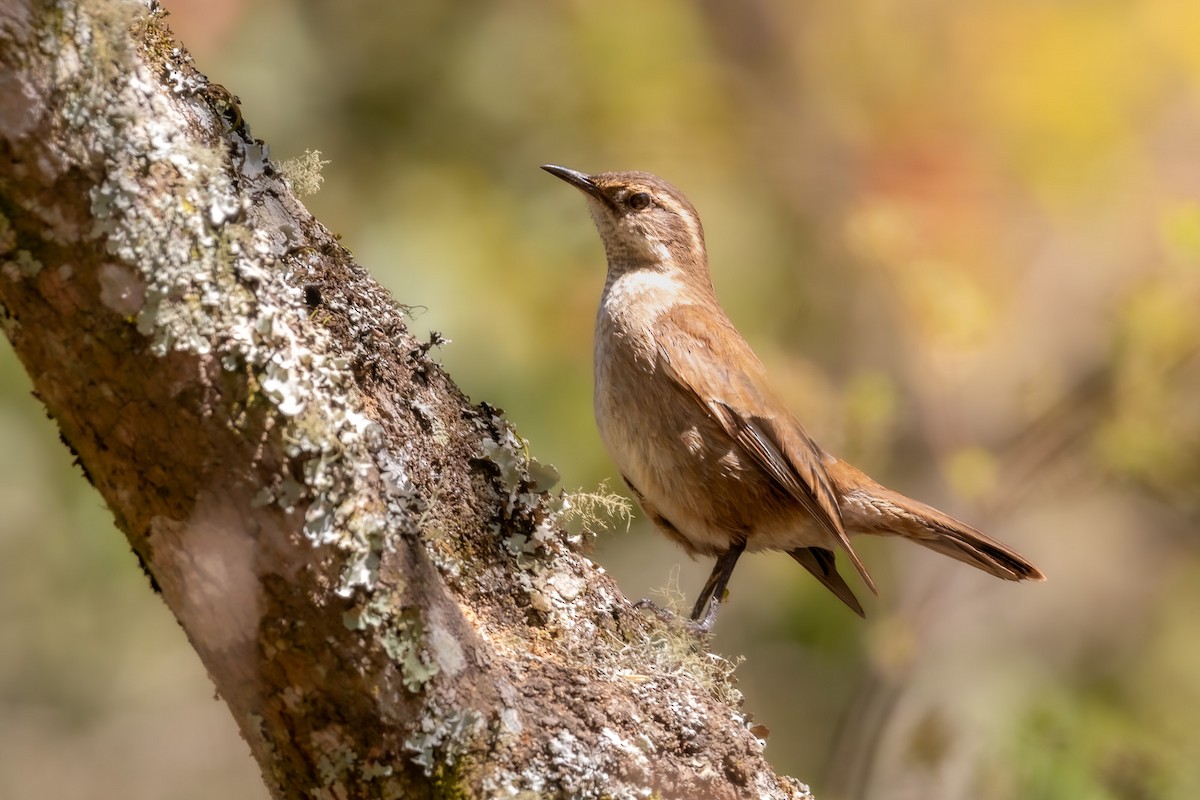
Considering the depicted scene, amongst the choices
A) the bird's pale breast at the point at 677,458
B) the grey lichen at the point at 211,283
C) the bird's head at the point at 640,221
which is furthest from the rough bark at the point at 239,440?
the bird's head at the point at 640,221

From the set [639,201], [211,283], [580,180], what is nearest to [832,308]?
[639,201]

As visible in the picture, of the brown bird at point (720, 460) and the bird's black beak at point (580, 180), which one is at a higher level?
the bird's black beak at point (580, 180)

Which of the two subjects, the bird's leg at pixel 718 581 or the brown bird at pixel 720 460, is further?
the brown bird at pixel 720 460

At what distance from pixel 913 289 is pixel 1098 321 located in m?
1.63

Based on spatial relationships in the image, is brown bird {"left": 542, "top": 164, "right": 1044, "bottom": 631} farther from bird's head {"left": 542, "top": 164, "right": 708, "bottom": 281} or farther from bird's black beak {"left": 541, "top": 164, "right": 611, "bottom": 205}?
bird's black beak {"left": 541, "top": 164, "right": 611, "bottom": 205}

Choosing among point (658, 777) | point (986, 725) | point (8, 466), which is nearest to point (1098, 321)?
point (986, 725)

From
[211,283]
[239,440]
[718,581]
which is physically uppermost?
[718,581]

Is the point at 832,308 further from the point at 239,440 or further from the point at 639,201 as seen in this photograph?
the point at 239,440

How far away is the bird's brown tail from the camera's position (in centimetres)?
383

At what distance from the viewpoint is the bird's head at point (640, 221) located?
14.2 feet

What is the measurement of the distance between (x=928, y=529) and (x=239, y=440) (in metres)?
2.81

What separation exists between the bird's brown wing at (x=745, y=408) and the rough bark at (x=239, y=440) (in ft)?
5.64

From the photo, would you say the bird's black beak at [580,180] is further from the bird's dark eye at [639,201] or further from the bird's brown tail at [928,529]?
the bird's brown tail at [928,529]

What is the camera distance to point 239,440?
1.66 metres
